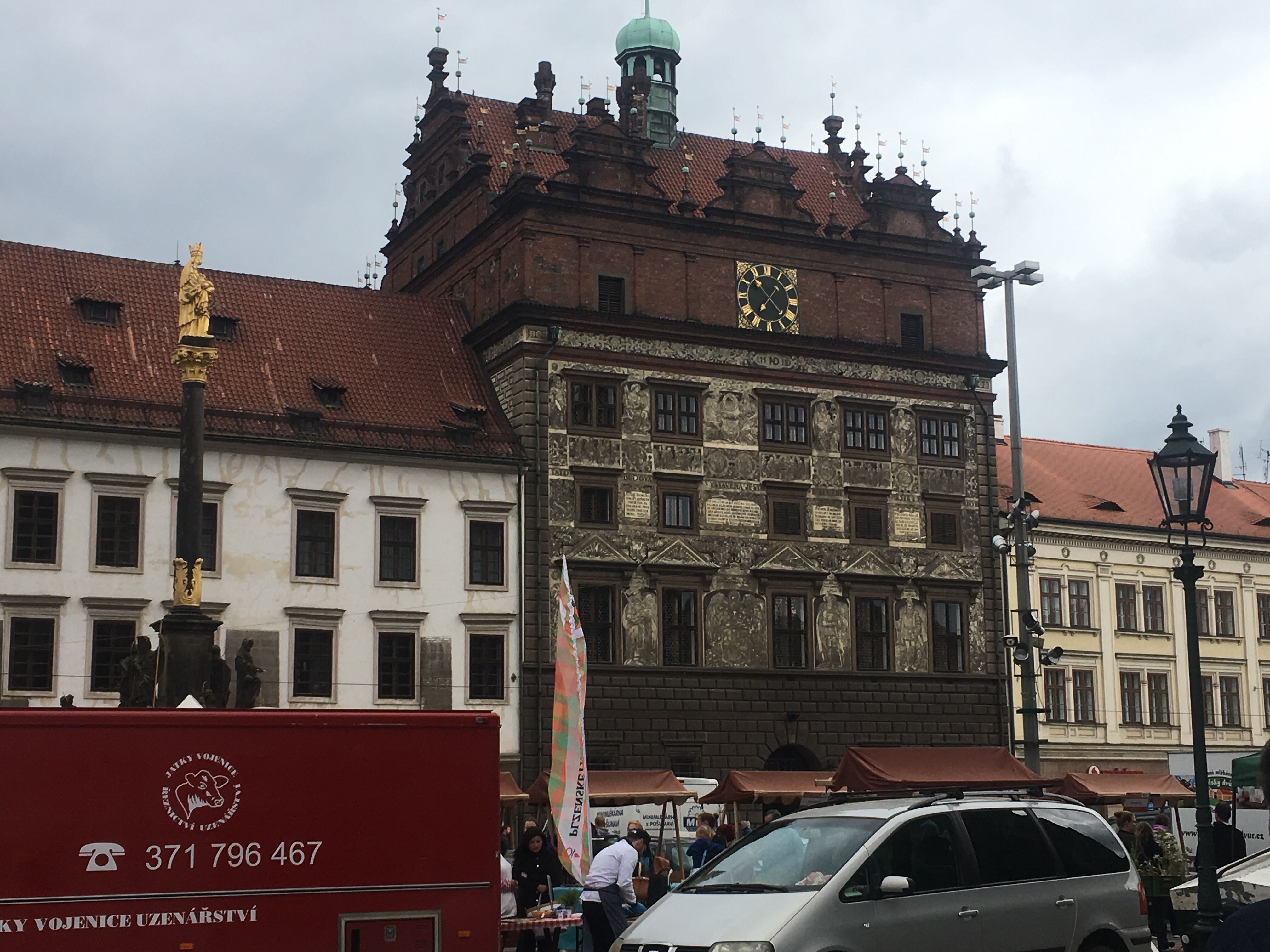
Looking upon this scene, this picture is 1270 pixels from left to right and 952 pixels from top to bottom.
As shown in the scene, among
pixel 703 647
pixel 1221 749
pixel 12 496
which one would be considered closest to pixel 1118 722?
pixel 1221 749

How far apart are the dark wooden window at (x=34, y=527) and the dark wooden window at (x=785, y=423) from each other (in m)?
16.4

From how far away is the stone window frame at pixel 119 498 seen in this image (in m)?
33.9

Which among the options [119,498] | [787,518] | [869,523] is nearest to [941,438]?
[869,523]

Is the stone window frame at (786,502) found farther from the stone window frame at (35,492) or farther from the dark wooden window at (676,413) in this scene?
the stone window frame at (35,492)

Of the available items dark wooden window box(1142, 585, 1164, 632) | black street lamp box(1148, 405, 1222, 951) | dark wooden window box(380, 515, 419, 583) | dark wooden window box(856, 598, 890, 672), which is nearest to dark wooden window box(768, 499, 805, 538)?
dark wooden window box(856, 598, 890, 672)

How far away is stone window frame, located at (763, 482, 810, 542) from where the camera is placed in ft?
132

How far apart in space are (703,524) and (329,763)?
1003 inches

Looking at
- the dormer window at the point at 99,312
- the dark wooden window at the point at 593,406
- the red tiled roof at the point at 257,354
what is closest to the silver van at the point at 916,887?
the red tiled roof at the point at 257,354

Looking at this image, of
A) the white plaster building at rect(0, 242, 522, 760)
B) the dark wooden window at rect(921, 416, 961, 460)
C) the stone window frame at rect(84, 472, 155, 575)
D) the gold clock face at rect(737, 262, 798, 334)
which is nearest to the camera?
the white plaster building at rect(0, 242, 522, 760)

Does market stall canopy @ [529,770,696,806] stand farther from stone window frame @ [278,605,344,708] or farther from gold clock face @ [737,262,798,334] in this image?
gold clock face @ [737,262,798,334]

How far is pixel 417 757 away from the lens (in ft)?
48.8

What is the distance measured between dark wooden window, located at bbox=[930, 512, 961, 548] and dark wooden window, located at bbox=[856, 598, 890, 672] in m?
2.29

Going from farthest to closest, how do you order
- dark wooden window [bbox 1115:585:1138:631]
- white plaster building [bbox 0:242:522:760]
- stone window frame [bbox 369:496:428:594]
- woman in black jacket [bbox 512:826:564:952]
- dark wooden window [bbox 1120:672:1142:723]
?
dark wooden window [bbox 1115:585:1138:631]
dark wooden window [bbox 1120:672:1142:723]
stone window frame [bbox 369:496:428:594]
white plaster building [bbox 0:242:522:760]
woman in black jacket [bbox 512:826:564:952]

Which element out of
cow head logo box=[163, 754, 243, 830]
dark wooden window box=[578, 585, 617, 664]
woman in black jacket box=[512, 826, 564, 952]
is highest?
dark wooden window box=[578, 585, 617, 664]
